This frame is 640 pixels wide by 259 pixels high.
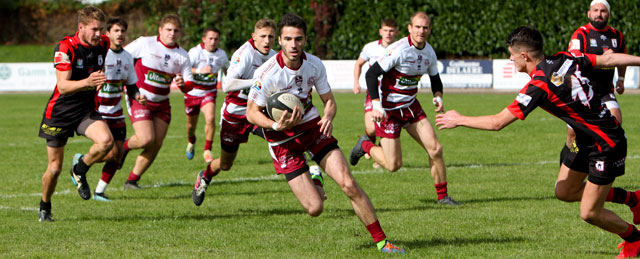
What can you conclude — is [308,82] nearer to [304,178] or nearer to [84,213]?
[304,178]

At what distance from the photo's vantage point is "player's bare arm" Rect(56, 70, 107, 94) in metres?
8.20

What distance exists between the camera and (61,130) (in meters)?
8.93

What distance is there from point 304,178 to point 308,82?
88 centimetres

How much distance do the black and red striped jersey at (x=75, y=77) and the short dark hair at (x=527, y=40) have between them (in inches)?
189

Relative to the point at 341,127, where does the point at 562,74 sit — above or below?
above

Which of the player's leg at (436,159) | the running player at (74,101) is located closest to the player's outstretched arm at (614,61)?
the player's leg at (436,159)

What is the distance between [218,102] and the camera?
29547 millimetres

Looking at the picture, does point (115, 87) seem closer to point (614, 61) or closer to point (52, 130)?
point (52, 130)

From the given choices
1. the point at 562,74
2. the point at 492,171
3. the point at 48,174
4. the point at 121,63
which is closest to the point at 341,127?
the point at 492,171

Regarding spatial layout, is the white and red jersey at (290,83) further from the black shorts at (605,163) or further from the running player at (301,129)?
the black shorts at (605,163)

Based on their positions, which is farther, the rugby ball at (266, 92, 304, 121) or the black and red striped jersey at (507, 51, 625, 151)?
the rugby ball at (266, 92, 304, 121)

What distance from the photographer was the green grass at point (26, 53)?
51125 millimetres

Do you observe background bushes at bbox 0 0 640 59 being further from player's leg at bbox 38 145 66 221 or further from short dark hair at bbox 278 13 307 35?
short dark hair at bbox 278 13 307 35

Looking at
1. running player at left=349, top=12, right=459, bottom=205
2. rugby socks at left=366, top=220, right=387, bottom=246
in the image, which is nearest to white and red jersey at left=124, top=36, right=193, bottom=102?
running player at left=349, top=12, right=459, bottom=205
